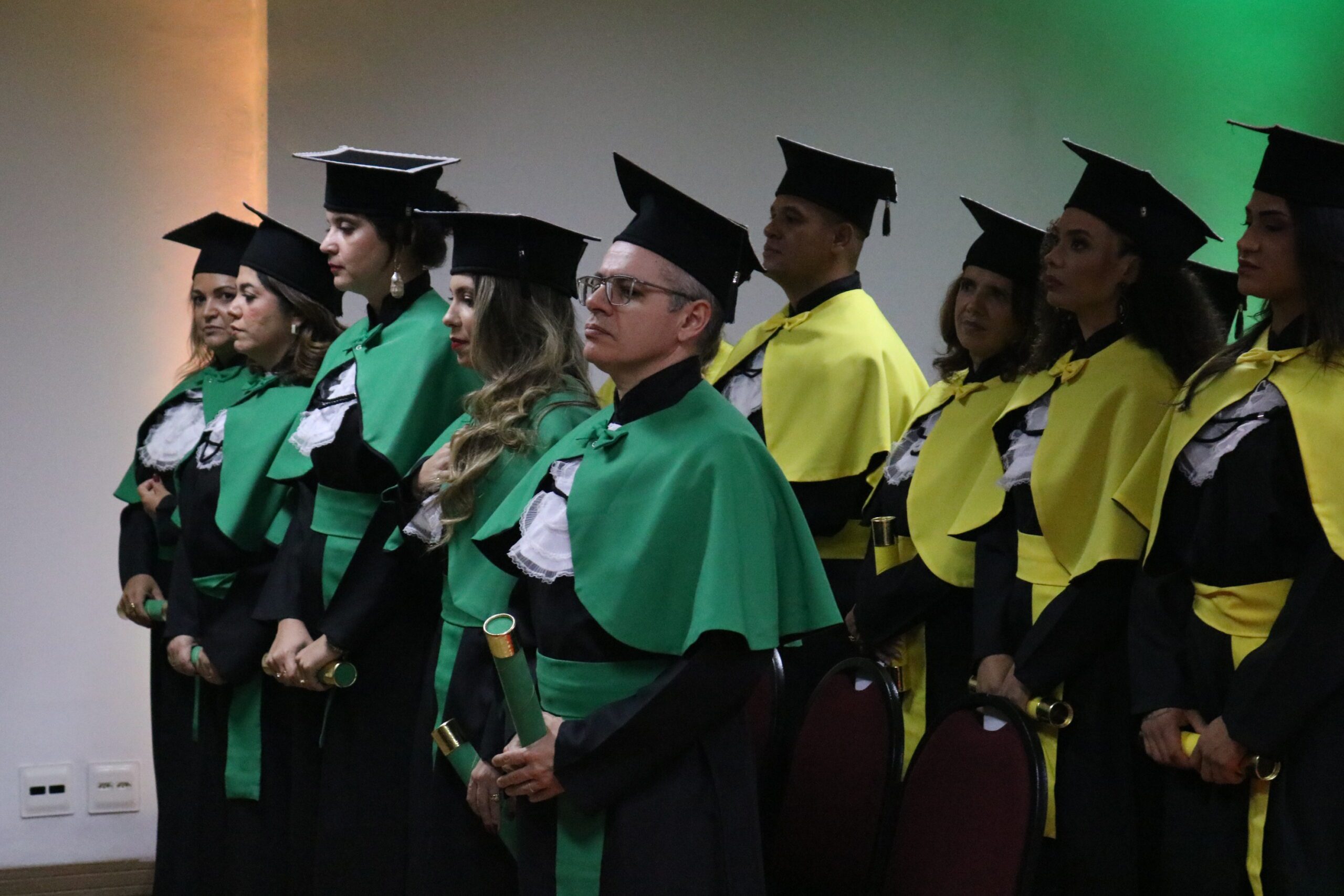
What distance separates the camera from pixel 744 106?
4953mm

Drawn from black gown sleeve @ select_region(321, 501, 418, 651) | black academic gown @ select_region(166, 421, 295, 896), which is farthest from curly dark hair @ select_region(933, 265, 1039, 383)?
black academic gown @ select_region(166, 421, 295, 896)

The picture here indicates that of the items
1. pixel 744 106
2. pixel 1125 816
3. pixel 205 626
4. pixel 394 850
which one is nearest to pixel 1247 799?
pixel 1125 816

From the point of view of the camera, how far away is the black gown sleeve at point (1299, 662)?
88.6 inches

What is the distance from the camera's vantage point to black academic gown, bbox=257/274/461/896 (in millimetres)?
3168

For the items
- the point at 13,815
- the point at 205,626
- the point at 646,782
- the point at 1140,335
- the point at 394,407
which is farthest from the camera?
the point at 13,815

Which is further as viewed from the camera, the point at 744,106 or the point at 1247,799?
the point at 744,106

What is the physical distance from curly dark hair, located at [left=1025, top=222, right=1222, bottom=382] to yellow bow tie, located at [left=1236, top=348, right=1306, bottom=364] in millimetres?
345

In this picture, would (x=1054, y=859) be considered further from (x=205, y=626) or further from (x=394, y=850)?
(x=205, y=626)

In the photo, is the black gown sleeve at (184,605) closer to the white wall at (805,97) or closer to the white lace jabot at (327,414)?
the white lace jabot at (327,414)

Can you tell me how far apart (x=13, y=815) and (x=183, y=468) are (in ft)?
5.51

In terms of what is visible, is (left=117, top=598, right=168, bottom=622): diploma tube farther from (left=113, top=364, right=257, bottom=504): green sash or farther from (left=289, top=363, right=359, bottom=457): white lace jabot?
(left=289, top=363, right=359, bottom=457): white lace jabot

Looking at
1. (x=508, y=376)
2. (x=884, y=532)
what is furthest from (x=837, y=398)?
(x=508, y=376)

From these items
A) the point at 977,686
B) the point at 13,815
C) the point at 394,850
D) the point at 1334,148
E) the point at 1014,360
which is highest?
the point at 1334,148

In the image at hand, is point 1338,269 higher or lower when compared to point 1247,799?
higher
